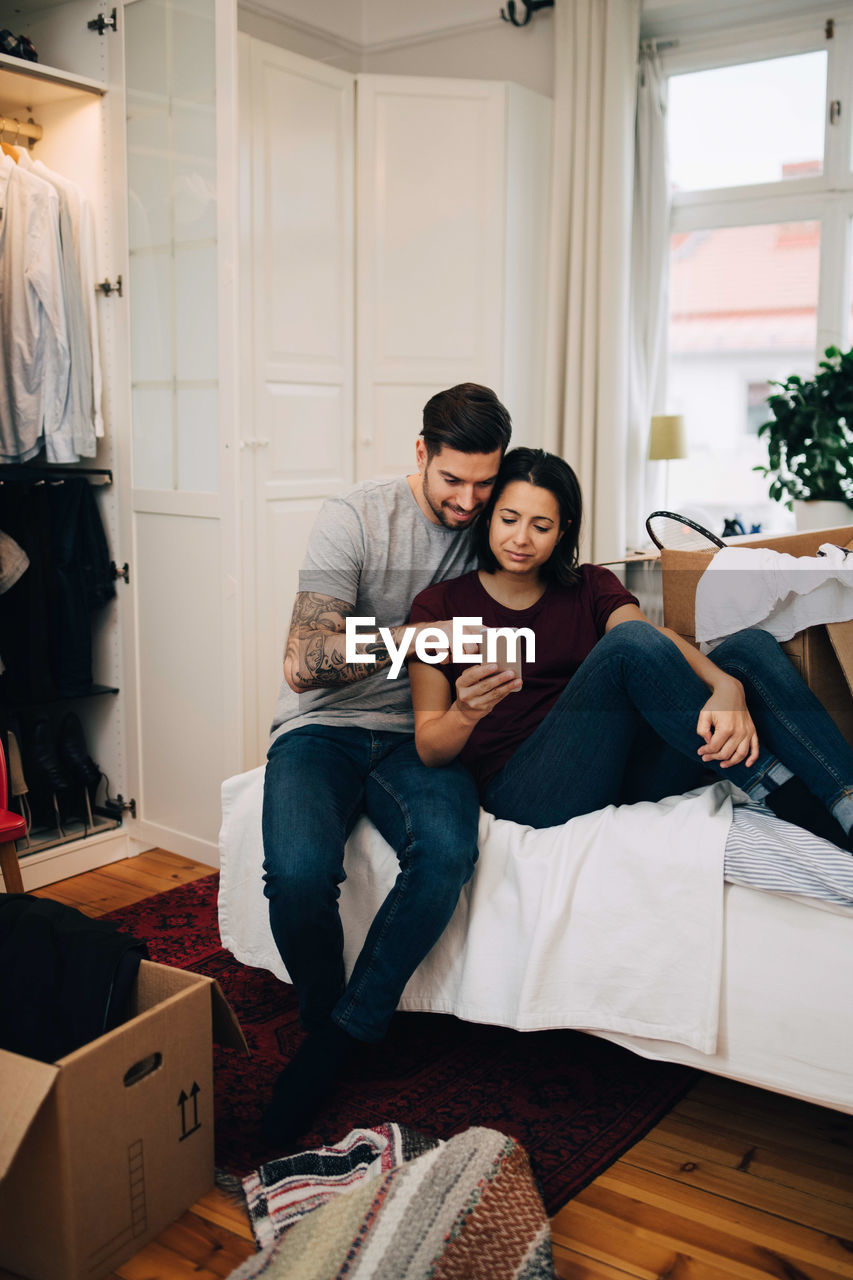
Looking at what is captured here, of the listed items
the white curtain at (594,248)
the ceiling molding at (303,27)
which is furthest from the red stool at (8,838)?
the ceiling molding at (303,27)

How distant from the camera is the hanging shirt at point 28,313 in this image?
275 centimetres

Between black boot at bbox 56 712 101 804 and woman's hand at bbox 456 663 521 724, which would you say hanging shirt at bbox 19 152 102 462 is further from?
woman's hand at bbox 456 663 521 724

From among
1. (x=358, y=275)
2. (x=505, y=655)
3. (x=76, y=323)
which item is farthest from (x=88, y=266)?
(x=505, y=655)

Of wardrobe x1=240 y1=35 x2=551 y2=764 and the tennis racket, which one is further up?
wardrobe x1=240 y1=35 x2=551 y2=764

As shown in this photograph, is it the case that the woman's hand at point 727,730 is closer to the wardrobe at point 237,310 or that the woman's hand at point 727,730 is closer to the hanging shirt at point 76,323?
the wardrobe at point 237,310

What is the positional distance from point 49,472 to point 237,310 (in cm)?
→ 77

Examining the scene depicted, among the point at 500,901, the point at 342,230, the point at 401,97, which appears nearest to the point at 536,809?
the point at 500,901

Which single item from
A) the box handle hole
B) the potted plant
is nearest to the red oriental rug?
the box handle hole

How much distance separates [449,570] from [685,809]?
65 cm

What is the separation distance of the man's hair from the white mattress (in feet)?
2.18

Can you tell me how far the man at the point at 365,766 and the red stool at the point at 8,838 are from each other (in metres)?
0.65

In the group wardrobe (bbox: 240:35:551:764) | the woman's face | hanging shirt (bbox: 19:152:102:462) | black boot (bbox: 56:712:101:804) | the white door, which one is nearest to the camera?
the woman's face

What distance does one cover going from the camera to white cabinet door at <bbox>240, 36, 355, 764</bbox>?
3.09 m

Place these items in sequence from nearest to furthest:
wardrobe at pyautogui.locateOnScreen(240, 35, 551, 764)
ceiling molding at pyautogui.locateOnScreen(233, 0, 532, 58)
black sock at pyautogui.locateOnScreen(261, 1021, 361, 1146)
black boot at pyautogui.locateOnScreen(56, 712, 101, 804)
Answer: black sock at pyautogui.locateOnScreen(261, 1021, 361, 1146) → black boot at pyautogui.locateOnScreen(56, 712, 101, 804) → wardrobe at pyautogui.locateOnScreen(240, 35, 551, 764) → ceiling molding at pyautogui.locateOnScreen(233, 0, 532, 58)
